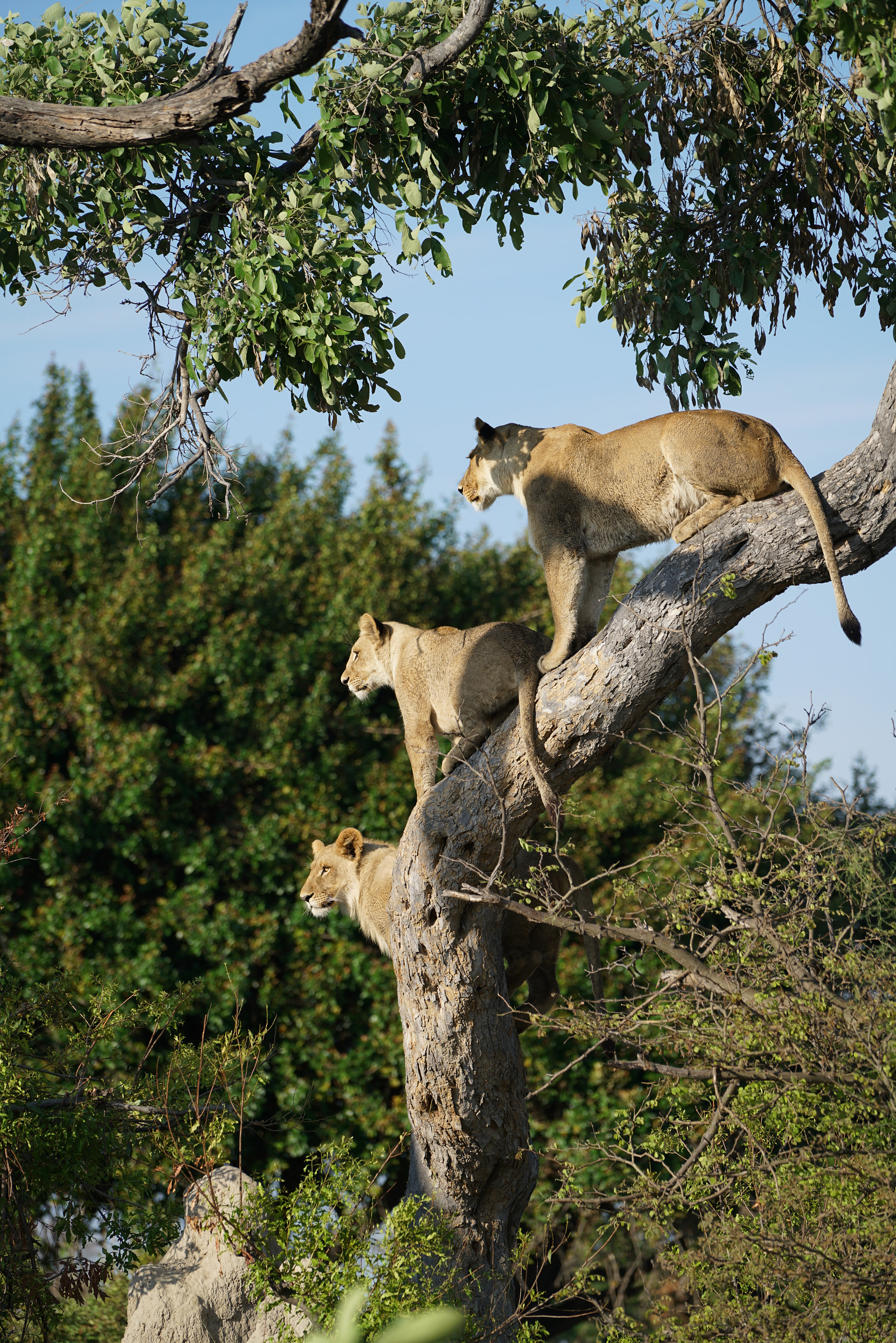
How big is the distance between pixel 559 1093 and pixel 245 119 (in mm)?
8754

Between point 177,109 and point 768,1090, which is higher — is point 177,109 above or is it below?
above

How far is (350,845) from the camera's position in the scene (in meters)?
7.70

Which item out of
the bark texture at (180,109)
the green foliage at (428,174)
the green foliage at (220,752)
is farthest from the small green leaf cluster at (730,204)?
the green foliage at (220,752)

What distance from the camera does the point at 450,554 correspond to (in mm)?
13516

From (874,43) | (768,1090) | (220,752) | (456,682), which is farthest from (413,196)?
(220,752)

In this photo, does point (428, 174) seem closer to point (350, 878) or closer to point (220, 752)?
point (350, 878)

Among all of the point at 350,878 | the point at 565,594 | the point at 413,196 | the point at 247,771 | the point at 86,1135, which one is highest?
the point at 413,196

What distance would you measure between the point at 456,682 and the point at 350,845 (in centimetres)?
194

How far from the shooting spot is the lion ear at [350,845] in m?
7.68

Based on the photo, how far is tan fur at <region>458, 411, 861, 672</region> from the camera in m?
5.38

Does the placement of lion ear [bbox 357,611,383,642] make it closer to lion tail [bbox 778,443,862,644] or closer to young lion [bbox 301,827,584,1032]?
young lion [bbox 301,827,584,1032]

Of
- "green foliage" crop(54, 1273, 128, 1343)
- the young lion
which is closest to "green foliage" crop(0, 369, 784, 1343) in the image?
"green foliage" crop(54, 1273, 128, 1343)

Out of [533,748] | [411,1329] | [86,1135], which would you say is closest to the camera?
[411,1329]

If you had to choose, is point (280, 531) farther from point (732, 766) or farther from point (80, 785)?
point (732, 766)
